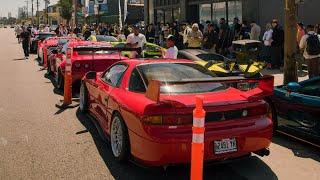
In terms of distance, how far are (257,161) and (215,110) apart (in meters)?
1.30

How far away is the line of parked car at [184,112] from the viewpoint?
5129 millimetres

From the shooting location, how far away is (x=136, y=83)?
6.19 m

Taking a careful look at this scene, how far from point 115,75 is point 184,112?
2.17 meters

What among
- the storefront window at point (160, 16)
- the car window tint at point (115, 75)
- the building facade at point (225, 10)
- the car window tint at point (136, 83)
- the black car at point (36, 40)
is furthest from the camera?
the storefront window at point (160, 16)

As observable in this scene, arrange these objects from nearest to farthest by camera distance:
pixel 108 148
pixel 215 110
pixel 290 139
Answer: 1. pixel 215 110
2. pixel 108 148
3. pixel 290 139

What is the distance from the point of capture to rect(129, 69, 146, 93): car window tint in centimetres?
605

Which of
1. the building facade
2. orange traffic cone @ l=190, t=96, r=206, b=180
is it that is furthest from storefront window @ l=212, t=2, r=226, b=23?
orange traffic cone @ l=190, t=96, r=206, b=180

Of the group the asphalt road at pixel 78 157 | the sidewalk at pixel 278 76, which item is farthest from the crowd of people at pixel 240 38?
the asphalt road at pixel 78 157

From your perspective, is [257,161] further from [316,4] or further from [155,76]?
[316,4]

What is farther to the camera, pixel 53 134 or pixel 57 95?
pixel 57 95

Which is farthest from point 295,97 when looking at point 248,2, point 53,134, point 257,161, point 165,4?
point 165,4

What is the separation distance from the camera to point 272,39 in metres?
16.5

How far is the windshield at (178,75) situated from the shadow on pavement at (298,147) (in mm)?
1576

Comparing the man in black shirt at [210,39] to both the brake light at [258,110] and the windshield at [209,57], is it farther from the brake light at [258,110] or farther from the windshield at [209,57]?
the brake light at [258,110]
